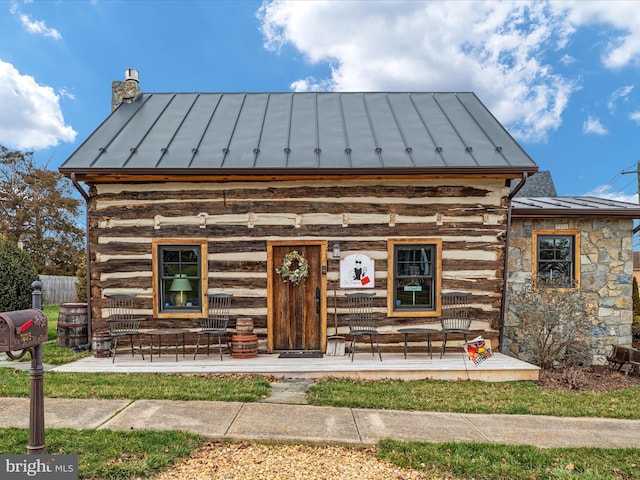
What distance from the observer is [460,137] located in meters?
9.27

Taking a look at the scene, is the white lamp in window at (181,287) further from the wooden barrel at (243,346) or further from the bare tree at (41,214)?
the bare tree at (41,214)

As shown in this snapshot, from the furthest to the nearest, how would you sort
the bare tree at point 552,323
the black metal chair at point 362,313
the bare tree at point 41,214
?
1. the bare tree at point 41,214
2. the black metal chair at point 362,313
3. the bare tree at point 552,323

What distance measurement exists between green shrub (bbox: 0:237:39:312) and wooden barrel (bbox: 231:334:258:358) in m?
6.55

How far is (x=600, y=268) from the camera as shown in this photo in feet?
30.3

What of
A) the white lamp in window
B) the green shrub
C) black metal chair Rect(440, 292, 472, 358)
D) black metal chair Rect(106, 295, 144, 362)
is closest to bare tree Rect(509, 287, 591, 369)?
black metal chair Rect(440, 292, 472, 358)

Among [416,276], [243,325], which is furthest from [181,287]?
[416,276]

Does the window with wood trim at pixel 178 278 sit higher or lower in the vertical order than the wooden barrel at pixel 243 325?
higher

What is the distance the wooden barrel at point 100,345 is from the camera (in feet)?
26.2

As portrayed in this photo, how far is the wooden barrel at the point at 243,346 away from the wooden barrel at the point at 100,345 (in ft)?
7.59

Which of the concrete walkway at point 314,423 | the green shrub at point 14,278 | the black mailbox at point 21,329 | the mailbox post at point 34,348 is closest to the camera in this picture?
the black mailbox at point 21,329

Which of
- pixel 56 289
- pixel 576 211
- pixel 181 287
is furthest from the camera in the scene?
pixel 56 289

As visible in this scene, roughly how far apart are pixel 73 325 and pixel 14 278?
12.7ft

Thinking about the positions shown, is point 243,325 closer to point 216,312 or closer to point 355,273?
point 216,312

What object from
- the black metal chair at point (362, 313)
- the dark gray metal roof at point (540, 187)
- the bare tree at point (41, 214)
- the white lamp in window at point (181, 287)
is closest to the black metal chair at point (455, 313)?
the black metal chair at point (362, 313)
